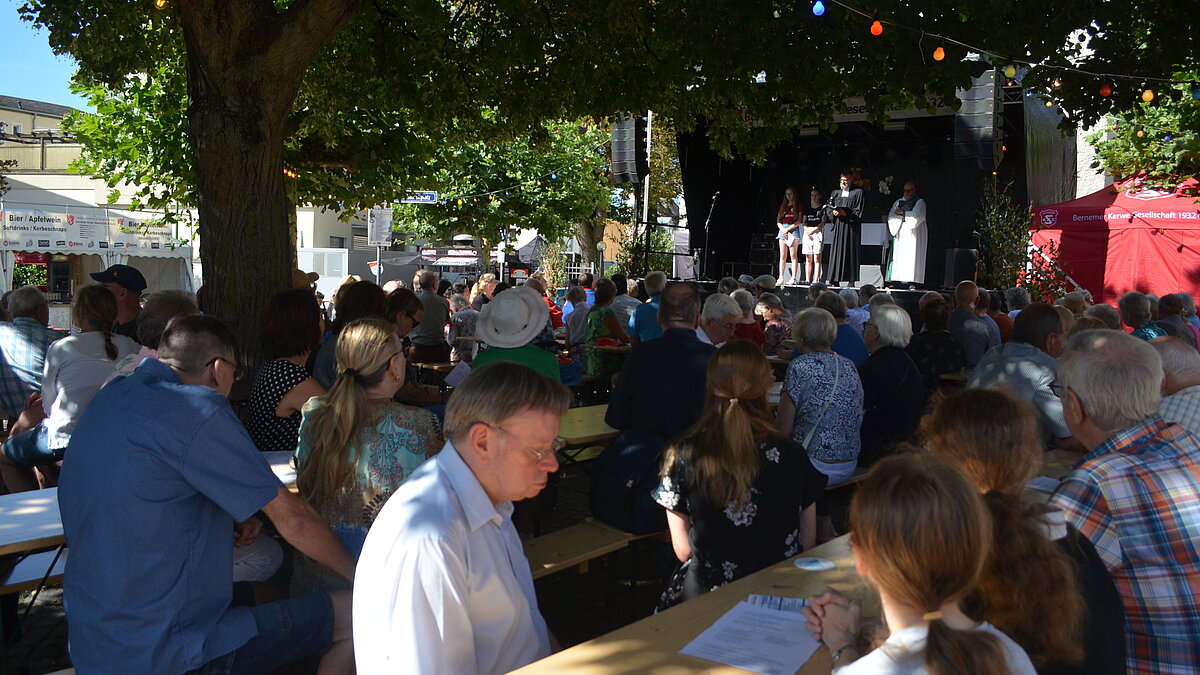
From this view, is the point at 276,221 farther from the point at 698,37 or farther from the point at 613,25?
the point at 613,25

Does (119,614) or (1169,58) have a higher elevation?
(1169,58)

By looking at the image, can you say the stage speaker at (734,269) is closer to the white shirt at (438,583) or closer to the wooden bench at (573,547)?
the wooden bench at (573,547)

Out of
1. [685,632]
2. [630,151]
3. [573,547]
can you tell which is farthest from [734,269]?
[685,632]

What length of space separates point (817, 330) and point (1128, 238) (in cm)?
1347

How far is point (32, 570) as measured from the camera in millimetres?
3137

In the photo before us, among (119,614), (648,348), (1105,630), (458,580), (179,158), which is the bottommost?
(119,614)

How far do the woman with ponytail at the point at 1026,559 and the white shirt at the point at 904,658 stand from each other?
18 centimetres

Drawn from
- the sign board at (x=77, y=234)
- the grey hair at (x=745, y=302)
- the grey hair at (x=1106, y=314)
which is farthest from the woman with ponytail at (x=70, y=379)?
the sign board at (x=77, y=234)

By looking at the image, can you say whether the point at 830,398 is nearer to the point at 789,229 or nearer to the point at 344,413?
the point at 344,413

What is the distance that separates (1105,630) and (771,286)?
8.52 meters

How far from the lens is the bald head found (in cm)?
358

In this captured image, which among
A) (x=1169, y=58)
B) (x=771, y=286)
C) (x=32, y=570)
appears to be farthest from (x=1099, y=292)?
(x=32, y=570)

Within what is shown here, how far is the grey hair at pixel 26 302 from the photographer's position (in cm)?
554

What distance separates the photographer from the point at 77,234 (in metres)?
15.8
